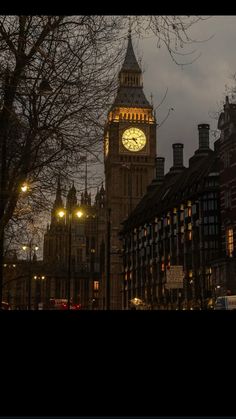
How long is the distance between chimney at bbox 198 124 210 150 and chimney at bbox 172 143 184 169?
13.1 meters

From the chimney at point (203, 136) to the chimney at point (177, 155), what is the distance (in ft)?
43.1

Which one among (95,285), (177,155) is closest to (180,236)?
(177,155)

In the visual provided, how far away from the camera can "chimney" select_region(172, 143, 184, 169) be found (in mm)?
132250

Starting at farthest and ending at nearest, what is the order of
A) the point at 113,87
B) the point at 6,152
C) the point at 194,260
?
the point at 194,260, the point at 6,152, the point at 113,87

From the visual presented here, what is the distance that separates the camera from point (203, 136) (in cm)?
11762

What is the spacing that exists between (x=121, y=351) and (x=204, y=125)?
111 metres

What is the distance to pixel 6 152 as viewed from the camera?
17.3m

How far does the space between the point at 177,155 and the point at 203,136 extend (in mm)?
18090

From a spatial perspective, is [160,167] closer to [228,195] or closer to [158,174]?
[158,174]

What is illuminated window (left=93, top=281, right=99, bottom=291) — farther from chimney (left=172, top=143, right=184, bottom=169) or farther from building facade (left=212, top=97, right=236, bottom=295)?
building facade (left=212, top=97, right=236, bottom=295)

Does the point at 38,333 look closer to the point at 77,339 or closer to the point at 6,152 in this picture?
the point at 77,339

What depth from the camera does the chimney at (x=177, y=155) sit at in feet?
434

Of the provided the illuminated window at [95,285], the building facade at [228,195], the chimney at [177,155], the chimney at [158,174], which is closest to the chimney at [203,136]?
the chimney at [177,155]
